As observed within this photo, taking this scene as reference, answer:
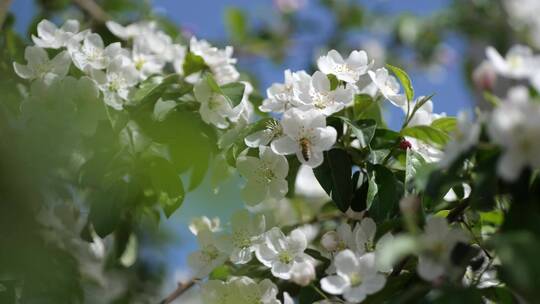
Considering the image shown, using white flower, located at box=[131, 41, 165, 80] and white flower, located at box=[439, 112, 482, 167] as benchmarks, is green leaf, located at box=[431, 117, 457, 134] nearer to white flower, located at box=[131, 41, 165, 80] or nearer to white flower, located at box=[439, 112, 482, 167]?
white flower, located at box=[439, 112, 482, 167]

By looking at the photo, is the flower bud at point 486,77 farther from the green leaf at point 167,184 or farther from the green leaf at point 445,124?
the green leaf at point 167,184

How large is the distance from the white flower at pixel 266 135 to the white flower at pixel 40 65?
39cm

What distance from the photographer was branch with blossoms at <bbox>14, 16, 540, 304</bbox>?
873mm

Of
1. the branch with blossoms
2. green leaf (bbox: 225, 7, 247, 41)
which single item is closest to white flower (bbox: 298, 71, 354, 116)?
the branch with blossoms

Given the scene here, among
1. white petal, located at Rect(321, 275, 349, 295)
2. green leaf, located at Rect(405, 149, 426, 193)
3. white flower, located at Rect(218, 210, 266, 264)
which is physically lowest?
white flower, located at Rect(218, 210, 266, 264)

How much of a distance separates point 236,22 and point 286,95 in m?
1.67

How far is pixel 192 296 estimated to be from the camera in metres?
2.15

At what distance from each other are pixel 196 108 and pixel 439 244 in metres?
0.60

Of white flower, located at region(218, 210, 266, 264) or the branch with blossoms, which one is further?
white flower, located at region(218, 210, 266, 264)

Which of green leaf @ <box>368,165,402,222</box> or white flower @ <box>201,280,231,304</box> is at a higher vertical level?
green leaf @ <box>368,165,402,222</box>

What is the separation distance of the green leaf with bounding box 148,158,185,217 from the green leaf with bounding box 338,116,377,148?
0.32 m

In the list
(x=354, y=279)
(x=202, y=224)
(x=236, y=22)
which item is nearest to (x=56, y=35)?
(x=202, y=224)

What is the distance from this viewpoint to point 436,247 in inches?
35.1

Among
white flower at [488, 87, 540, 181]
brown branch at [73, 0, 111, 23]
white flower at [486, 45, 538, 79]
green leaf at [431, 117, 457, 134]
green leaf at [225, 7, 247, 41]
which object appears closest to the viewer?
white flower at [488, 87, 540, 181]
